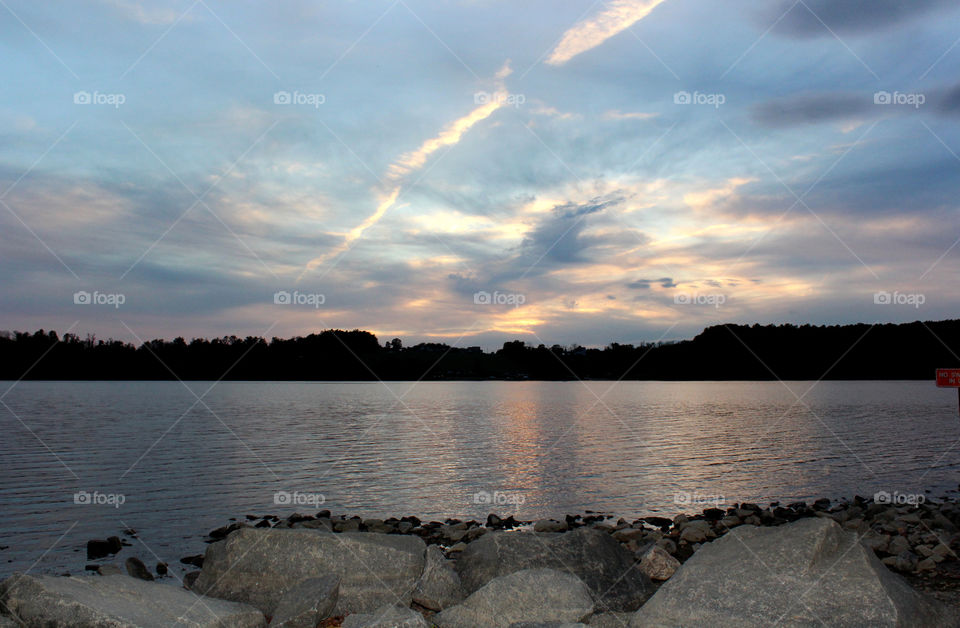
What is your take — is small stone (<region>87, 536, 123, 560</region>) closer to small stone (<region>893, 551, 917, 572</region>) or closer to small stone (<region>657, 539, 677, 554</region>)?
small stone (<region>657, 539, 677, 554</region>)

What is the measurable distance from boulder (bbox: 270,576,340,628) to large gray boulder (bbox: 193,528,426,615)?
0.88 metres

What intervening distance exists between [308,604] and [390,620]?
2.24 metres

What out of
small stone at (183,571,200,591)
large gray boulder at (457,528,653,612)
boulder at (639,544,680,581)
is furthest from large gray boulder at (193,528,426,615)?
boulder at (639,544,680,581)

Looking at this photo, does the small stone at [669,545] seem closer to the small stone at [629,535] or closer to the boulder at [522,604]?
the small stone at [629,535]

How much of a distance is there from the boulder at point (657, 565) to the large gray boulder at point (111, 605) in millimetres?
8423

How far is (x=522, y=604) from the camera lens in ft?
38.0

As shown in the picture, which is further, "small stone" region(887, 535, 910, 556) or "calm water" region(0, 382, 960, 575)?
"calm water" region(0, 382, 960, 575)

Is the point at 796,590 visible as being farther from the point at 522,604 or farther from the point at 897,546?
the point at 897,546

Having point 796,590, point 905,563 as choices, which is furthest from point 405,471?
point 796,590

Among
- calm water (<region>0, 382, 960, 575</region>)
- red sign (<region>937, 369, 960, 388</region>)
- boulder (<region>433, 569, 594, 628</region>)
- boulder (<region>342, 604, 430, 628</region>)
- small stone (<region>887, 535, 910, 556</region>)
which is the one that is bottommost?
calm water (<region>0, 382, 960, 575</region>)

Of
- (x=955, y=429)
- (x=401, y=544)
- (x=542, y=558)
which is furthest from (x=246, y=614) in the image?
(x=955, y=429)

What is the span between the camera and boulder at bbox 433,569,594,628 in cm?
1146

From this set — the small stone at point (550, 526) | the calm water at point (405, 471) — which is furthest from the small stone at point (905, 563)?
the calm water at point (405, 471)

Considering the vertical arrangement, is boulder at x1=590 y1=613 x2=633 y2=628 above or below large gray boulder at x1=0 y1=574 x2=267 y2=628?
below
